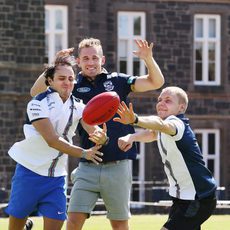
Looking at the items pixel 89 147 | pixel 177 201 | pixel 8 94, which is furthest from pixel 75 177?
pixel 8 94

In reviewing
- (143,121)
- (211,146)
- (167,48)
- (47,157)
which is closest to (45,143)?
(47,157)

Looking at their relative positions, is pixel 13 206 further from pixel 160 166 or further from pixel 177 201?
pixel 160 166

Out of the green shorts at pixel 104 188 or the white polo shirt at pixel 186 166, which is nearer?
the white polo shirt at pixel 186 166

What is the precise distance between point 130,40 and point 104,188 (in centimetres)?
2334

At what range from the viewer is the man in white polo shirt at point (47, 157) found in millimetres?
9562

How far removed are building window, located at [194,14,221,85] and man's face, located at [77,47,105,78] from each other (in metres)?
23.9

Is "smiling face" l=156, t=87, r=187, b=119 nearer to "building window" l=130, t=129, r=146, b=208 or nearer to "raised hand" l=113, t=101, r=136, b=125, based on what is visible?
"raised hand" l=113, t=101, r=136, b=125

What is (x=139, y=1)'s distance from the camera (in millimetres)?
32938

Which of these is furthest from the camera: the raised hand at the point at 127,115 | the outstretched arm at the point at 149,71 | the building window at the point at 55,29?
the building window at the point at 55,29

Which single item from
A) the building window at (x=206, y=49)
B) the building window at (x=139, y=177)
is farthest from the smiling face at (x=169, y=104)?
the building window at (x=206, y=49)

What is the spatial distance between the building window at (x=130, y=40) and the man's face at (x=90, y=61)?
75.5ft

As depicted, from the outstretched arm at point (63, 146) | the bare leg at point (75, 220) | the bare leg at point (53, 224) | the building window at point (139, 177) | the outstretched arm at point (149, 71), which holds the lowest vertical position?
the building window at point (139, 177)

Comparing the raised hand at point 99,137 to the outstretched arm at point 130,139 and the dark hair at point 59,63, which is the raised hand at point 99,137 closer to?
the outstretched arm at point 130,139

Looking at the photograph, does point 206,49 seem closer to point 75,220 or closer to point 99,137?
point 75,220
